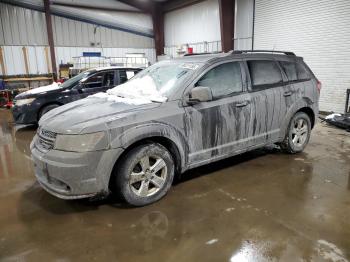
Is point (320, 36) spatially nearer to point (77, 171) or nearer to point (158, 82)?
point (158, 82)

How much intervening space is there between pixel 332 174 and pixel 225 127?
1730mm

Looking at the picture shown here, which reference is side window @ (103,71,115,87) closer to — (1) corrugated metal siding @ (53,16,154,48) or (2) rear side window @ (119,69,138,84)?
(2) rear side window @ (119,69,138,84)

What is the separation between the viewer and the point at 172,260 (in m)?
2.37

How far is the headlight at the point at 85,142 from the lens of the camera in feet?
9.16

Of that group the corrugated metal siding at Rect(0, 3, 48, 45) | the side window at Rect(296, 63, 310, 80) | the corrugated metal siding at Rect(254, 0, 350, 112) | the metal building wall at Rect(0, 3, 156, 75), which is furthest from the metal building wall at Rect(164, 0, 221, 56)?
the side window at Rect(296, 63, 310, 80)

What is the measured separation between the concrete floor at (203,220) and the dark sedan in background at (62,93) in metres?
2.87

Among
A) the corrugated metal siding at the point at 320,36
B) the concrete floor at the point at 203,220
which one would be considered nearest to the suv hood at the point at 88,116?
the concrete floor at the point at 203,220

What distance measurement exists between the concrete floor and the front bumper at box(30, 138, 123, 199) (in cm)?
35

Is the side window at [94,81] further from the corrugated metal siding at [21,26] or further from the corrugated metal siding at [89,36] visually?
the corrugated metal siding at [89,36]

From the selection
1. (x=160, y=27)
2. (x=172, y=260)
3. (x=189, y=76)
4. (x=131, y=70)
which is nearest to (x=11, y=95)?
(x=131, y=70)

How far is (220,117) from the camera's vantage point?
12.0 feet

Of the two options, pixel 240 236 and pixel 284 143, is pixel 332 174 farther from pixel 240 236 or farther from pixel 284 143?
pixel 240 236

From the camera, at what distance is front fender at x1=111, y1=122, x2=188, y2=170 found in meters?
2.93

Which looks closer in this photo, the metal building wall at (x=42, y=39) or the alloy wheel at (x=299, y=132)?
the alloy wheel at (x=299, y=132)
